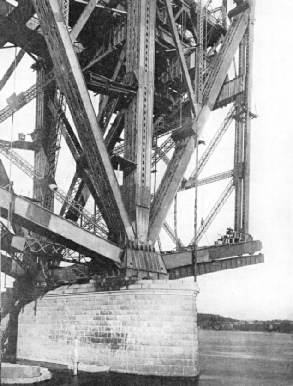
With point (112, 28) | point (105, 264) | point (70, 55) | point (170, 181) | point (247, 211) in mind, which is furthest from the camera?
point (247, 211)

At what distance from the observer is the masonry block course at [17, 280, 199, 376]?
15617 mm

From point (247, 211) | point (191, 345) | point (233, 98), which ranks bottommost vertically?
point (191, 345)

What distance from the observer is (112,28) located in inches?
840

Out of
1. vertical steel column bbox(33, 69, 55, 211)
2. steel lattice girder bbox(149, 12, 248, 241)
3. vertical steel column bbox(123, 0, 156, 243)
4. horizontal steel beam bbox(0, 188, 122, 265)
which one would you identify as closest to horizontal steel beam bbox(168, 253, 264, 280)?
steel lattice girder bbox(149, 12, 248, 241)

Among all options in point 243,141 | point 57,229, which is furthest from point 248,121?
point 57,229

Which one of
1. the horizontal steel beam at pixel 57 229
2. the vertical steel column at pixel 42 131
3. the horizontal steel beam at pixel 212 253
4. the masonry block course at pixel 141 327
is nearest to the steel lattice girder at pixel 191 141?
the horizontal steel beam at pixel 212 253

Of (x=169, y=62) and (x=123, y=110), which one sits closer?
(x=123, y=110)

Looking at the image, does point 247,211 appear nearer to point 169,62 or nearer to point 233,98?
point 233,98

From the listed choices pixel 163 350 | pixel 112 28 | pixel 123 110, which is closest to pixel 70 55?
pixel 123 110

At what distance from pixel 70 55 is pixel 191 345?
30.9ft

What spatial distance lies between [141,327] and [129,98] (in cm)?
767

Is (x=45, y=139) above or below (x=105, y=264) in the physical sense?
above

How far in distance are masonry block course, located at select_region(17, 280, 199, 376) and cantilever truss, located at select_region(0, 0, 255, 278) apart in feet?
6.70

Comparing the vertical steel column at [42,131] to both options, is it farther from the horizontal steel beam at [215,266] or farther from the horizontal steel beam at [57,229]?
the horizontal steel beam at [57,229]
